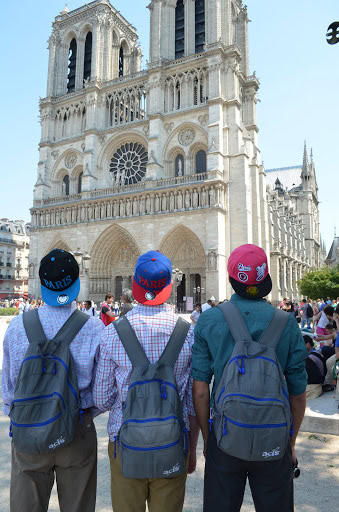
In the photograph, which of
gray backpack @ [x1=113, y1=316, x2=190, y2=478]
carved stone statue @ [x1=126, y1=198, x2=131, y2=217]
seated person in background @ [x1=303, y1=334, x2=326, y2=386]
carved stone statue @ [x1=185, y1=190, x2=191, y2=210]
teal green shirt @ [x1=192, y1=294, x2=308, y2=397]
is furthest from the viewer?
carved stone statue @ [x1=126, y1=198, x2=131, y2=217]

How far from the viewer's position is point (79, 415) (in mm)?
1969

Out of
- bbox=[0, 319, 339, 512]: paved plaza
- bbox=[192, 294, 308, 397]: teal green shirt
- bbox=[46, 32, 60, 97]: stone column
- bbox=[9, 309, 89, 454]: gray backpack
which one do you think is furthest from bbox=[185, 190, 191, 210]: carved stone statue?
bbox=[9, 309, 89, 454]: gray backpack

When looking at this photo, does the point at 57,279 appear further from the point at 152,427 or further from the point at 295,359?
the point at 295,359

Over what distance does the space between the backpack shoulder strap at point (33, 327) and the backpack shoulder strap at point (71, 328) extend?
3.1 inches

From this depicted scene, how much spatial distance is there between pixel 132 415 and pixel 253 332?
2.29ft

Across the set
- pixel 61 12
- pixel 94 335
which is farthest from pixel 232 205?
pixel 61 12

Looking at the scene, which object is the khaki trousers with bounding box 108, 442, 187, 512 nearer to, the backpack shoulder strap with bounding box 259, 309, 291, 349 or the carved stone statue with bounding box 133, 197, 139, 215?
the backpack shoulder strap with bounding box 259, 309, 291, 349

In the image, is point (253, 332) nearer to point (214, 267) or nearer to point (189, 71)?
point (214, 267)

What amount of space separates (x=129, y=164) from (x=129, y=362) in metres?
26.0

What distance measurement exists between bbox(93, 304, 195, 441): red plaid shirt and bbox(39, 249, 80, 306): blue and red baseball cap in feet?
1.15

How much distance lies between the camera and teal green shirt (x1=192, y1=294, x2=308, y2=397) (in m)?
1.83

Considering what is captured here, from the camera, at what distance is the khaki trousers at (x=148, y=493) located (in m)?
1.72

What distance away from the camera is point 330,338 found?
22.9 ft

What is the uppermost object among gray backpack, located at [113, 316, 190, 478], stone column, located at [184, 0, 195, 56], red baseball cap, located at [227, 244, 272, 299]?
stone column, located at [184, 0, 195, 56]
